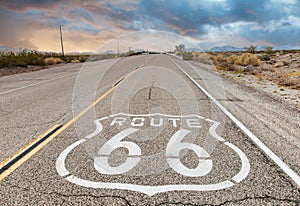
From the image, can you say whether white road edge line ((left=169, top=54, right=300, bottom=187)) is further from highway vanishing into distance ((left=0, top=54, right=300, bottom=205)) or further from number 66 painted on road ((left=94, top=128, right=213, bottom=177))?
number 66 painted on road ((left=94, top=128, right=213, bottom=177))

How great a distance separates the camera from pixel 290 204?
2740 millimetres

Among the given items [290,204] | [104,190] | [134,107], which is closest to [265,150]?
[290,204]

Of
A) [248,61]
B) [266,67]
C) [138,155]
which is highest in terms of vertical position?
[138,155]

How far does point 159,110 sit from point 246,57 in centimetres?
2838

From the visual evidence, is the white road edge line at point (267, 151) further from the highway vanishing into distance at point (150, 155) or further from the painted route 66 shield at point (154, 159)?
the painted route 66 shield at point (154, 159)

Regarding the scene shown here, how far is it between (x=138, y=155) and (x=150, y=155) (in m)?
0.19

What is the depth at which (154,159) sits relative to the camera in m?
3.83

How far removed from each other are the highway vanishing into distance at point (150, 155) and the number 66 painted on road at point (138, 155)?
0.01m

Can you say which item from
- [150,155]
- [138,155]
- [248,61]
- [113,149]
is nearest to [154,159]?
[150,155]

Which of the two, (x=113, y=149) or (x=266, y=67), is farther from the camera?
(x=266, y=67)

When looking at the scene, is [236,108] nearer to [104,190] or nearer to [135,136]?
[135,136]

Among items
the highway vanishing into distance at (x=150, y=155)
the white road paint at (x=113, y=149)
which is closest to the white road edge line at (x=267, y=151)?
the highway vanishing into distance at (x=150, y=155)

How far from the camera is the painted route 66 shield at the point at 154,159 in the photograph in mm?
3192

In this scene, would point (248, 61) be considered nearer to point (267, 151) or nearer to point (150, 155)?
point (267, 151)
